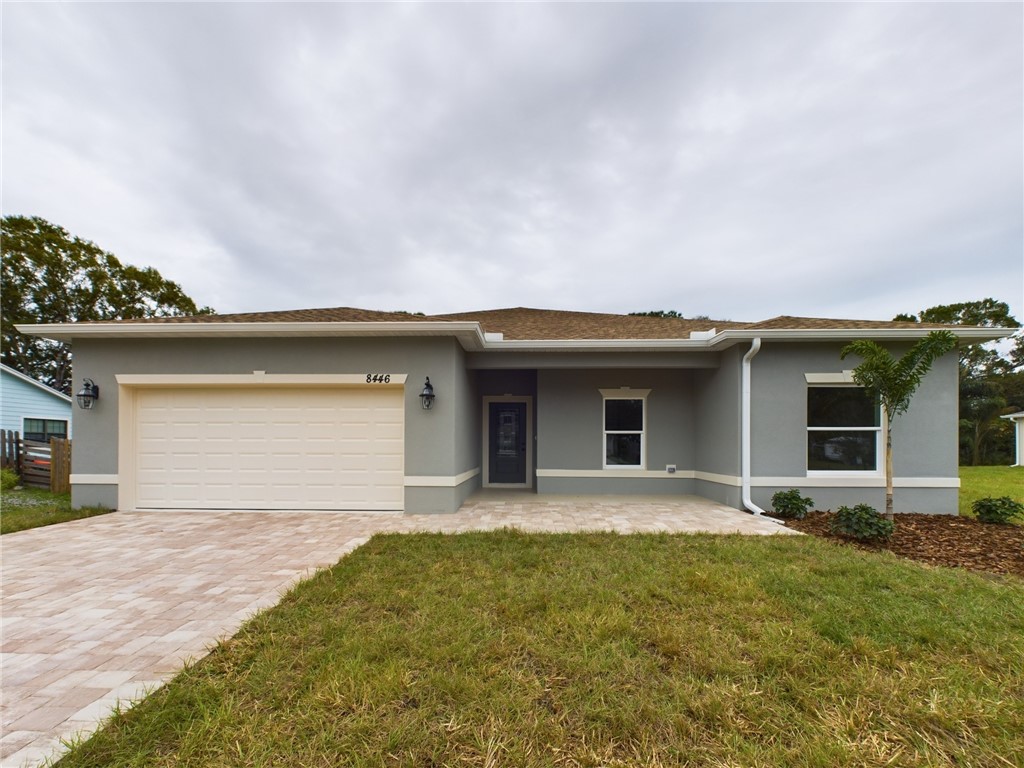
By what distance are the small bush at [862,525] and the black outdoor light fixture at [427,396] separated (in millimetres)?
6094

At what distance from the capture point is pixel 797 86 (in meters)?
8.23

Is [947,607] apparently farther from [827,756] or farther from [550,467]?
[550,467]

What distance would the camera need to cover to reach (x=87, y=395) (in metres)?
6.86

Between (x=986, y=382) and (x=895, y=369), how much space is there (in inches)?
1077

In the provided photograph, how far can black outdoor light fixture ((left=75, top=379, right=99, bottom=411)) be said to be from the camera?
6863mm

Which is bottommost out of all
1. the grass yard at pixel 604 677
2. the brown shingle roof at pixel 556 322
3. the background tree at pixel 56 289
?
the grass yard at pixel 604 677

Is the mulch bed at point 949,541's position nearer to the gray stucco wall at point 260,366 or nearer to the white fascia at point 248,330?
the gray stucco wall at point 260,366

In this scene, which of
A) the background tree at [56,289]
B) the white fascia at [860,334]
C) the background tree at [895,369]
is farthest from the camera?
the background tree at [56,289]

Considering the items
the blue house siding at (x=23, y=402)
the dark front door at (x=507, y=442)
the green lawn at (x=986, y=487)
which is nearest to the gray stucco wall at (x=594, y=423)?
the dark front door at (x=507, y=442)

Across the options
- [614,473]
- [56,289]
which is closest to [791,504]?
[614,473]

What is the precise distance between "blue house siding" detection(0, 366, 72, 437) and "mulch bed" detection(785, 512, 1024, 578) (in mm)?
20540

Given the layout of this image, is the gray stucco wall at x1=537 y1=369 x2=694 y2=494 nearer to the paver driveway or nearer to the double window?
the double window

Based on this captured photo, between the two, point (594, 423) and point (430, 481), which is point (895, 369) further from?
point (430, 481)

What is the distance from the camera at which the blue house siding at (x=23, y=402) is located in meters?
14.1
